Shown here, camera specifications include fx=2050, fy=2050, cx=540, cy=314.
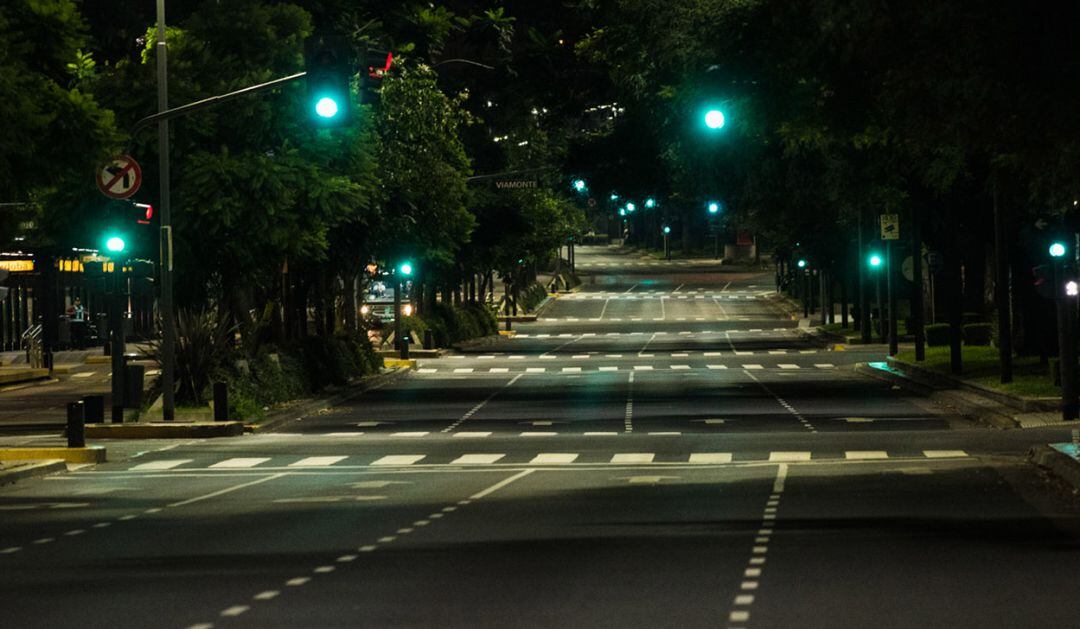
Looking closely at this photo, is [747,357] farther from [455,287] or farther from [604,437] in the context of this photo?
[604,437]

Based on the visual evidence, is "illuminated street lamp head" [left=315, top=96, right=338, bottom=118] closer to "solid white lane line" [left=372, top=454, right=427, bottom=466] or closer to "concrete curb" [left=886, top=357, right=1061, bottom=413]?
"solid white lane line" [left=372, top=454, right=427, bottom=466]

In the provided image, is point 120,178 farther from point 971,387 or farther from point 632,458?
point 971,387

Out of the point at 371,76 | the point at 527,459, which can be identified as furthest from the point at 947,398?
the point at 371,76

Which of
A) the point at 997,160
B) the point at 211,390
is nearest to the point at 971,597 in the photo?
the point at 997,160

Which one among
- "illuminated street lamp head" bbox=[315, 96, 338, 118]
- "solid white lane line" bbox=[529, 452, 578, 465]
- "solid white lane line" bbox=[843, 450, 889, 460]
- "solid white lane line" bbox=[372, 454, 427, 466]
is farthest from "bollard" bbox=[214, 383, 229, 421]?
"solid white lane line" bbox=[843, 450, 889, 460]

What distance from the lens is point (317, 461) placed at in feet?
98.2

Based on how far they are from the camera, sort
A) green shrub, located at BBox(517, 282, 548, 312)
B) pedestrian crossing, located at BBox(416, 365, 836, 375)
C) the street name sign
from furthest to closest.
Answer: green shrub, located at BBox(517, 282, 548, 312) < the street name sign < pedestrian crossing, located at BBox(416, 365, 836, 375)

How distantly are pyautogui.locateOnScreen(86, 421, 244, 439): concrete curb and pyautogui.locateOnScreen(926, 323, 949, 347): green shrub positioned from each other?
1414 inches

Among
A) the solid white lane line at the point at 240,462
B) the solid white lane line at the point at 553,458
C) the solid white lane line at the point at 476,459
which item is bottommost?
the solid white lane line at the point at 553,458

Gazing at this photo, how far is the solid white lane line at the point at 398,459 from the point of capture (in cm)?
2934

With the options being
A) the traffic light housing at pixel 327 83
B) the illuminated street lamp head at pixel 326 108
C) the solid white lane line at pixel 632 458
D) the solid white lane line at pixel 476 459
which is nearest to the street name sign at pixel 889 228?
the solid white lane line at pixel 632 458

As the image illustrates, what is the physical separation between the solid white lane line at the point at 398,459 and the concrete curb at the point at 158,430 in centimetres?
623

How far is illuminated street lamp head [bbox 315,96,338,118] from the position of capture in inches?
1059

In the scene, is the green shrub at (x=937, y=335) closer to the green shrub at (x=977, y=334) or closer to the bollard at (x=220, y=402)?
the green shrub at (x=977, y=334)
